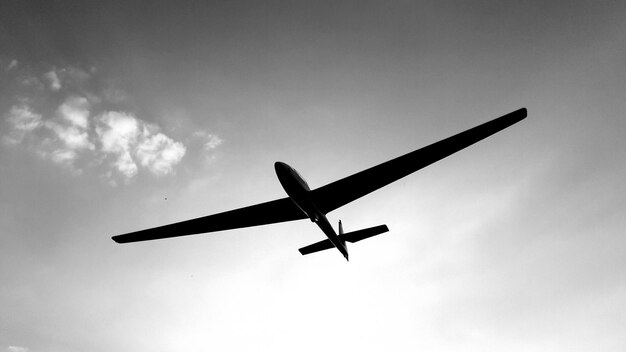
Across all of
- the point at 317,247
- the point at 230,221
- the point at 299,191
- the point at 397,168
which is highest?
the point at 397,168

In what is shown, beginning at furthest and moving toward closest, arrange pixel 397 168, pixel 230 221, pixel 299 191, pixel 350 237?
pixel 350 237, pixel 230 221, pixel 397 168, pixel 299 191

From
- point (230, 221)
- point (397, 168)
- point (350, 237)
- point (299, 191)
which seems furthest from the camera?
point (350, 237)

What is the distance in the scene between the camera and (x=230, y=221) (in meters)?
16.6

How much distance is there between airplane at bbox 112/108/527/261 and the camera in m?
13.0

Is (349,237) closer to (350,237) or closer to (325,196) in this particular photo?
(350,237)

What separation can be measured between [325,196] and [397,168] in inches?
141

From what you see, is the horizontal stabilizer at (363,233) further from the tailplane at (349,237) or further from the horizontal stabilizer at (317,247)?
the horizontal stabilizer at (317,247)

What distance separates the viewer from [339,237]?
1891 cm

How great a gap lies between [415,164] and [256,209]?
7.92 metres

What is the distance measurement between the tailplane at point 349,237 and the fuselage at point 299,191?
3073 millimetres

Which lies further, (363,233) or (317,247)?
(317,247)

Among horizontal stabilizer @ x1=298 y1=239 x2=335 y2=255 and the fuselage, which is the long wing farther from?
horizontal stabilizer @ x1=298 y1=239 x2=335 y2=255

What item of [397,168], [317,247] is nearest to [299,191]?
[397,168]

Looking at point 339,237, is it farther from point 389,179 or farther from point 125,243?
point 125,243
